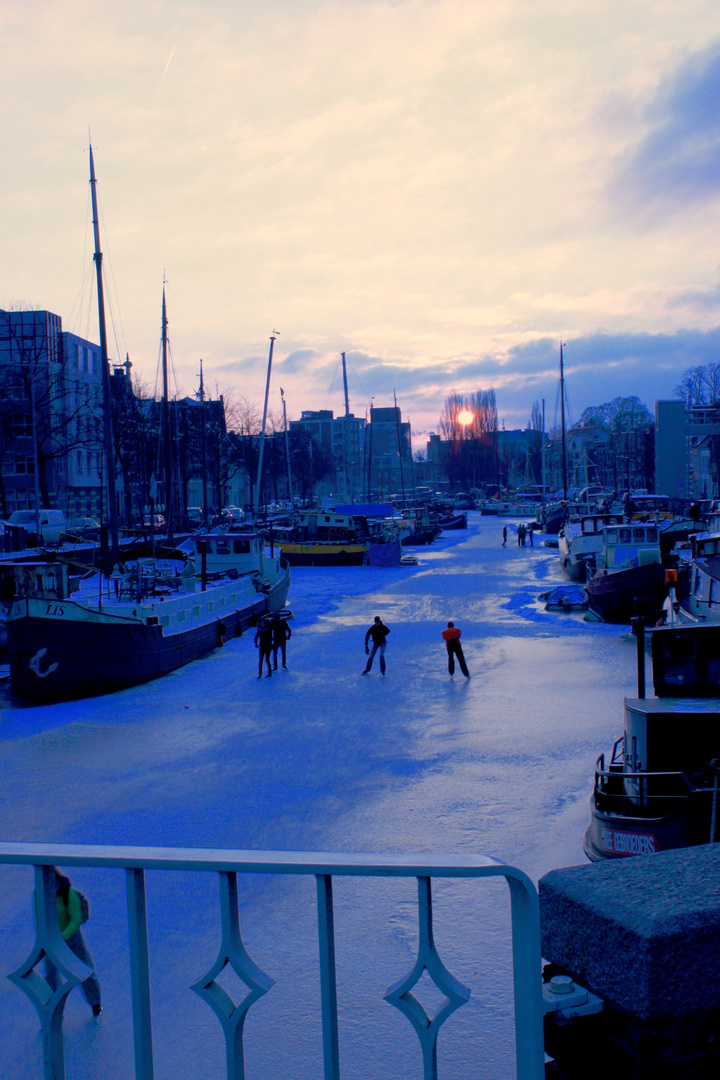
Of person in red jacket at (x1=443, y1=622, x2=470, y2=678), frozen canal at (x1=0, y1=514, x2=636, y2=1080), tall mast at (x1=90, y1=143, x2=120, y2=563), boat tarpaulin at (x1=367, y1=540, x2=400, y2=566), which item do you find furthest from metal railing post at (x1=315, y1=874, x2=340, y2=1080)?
boat tarpaulin at (x1=367, y1=540, x2=400, y2=566)

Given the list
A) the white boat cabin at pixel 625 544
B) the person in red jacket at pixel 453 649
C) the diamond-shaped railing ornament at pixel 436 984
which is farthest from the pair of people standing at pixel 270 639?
the diamond-shaped railing ornament at pixel 436 984

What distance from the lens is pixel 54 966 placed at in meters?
2.05

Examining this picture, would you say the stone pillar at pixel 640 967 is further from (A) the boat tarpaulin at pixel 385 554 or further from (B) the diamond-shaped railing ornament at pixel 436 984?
(A) the boat tarpaulin at pixel 385 554

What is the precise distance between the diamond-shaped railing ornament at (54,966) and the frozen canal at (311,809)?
3061 millimetres

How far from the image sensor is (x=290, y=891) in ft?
23.9

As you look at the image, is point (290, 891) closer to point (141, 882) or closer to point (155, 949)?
point (155, 949)

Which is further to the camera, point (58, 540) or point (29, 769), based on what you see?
point (58, 540)

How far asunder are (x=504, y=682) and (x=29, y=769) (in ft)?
31.2

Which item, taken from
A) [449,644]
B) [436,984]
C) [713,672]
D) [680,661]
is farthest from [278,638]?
[436,984]

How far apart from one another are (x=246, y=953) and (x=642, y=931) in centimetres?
91

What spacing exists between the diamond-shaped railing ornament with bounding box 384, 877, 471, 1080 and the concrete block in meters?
0.33

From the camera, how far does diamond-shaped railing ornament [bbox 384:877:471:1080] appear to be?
190cm

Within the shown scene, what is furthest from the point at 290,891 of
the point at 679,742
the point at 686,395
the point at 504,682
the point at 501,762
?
the point at 686,395

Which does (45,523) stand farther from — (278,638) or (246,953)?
(246,953)
